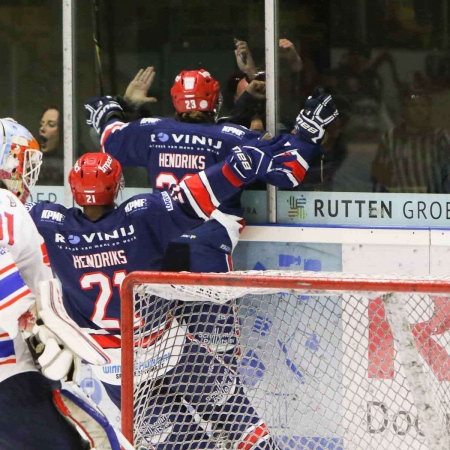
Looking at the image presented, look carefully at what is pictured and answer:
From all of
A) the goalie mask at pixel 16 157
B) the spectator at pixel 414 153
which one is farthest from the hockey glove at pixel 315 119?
the goalie mask at pixel 16 157

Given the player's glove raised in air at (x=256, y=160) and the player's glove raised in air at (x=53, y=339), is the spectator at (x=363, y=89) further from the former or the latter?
the player's glove raised in air at (x=53, y=339)

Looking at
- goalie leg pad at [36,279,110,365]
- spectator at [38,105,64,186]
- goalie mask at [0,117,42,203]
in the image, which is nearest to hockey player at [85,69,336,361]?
spectator at [38,105,64,186]

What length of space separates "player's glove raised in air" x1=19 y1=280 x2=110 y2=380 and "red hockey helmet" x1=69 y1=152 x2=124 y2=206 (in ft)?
3.73

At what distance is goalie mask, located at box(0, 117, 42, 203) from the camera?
3414 mm

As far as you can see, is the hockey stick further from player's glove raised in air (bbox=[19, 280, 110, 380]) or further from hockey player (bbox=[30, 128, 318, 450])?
player's glove raised in air (bbox=[19, 280, 110, 380])

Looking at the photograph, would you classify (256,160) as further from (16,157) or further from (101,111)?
(16,157)

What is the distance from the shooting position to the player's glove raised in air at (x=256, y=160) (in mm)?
4184

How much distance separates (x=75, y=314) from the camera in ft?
14.0

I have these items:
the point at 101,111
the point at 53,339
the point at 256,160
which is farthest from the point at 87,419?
the point at 101,111

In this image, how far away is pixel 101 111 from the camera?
4797mm

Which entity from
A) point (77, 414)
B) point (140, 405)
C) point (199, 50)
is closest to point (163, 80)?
point (199, 50)

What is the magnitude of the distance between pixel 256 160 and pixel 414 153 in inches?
29.0

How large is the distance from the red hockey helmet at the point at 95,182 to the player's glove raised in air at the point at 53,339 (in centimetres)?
114

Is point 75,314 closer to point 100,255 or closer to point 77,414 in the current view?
point 100,255
